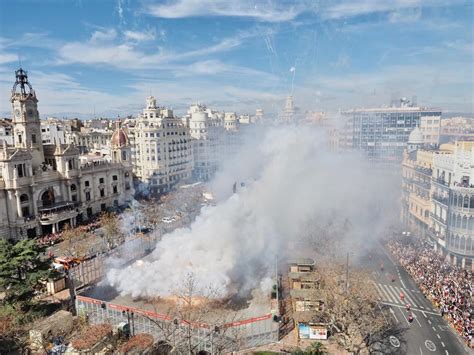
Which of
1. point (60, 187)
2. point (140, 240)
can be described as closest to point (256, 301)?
point (140, 240)

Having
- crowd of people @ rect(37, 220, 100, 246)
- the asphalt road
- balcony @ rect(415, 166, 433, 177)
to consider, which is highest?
balcony @ rect(415, 166, 433, 177)

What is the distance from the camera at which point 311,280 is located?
80.6 feet

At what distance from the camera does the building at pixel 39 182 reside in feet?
126

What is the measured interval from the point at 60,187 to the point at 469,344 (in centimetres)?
4201

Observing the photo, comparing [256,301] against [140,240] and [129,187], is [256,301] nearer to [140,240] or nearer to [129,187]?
[140,240]

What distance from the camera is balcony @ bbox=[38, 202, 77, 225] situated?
133 ft

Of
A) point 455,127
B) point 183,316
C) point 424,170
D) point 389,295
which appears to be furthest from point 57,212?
point 455,127

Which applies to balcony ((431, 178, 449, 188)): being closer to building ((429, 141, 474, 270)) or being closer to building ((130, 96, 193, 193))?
building ((429, 141, 474, 270))

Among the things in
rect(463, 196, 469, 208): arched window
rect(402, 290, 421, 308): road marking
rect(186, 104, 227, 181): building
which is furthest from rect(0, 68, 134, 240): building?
rect(463, 196, 469, 208): arched window

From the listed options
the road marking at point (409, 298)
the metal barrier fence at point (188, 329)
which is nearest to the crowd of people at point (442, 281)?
the road marking at point (409, 298)

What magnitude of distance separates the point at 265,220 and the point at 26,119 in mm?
30276

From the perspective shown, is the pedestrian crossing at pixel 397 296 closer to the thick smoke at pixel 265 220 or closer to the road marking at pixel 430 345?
the road marking at pixel 430 345

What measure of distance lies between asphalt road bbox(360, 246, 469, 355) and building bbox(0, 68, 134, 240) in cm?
3341

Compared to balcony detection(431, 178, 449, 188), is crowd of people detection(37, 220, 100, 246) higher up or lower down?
lower down
